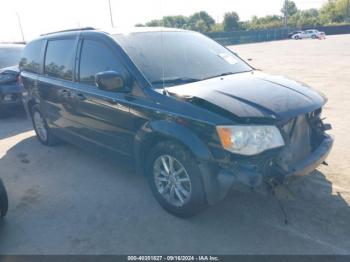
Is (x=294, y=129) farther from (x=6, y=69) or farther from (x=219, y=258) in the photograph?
(x=6, y=69)

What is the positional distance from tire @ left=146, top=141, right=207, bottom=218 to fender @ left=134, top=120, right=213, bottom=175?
0.10 m

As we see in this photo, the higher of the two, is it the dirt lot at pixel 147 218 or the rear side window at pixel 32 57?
the rear side window at pixel 32 57

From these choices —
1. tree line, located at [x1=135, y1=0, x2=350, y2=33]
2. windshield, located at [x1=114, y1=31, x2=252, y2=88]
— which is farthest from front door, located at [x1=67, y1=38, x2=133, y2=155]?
tree line, located at [x1=135, y1=0, x2=350, y2=33]

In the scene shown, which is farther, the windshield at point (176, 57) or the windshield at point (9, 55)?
the windshield at point (9, 55)

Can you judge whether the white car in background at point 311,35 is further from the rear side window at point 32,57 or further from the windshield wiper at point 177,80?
the windshield wiper at point 177,80

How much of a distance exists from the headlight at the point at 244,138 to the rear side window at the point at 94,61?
1.41 m

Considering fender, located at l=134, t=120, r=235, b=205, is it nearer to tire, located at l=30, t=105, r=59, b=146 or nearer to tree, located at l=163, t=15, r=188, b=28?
tree, located at l=163, t=15, r=188, b=28

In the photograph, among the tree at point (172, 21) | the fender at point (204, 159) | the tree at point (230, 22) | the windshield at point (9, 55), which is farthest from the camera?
the tree at point (230, 22)

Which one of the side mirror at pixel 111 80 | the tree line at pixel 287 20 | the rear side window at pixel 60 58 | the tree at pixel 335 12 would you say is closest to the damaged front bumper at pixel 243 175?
the side mirror at pixel 111 80

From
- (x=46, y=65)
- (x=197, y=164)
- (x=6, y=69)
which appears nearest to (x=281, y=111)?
(x=197, y=164)

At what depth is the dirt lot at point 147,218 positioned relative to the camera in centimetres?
286

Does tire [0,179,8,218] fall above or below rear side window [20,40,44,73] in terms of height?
below

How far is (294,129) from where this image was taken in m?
2.89

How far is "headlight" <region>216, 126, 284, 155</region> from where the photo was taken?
2.66 m
